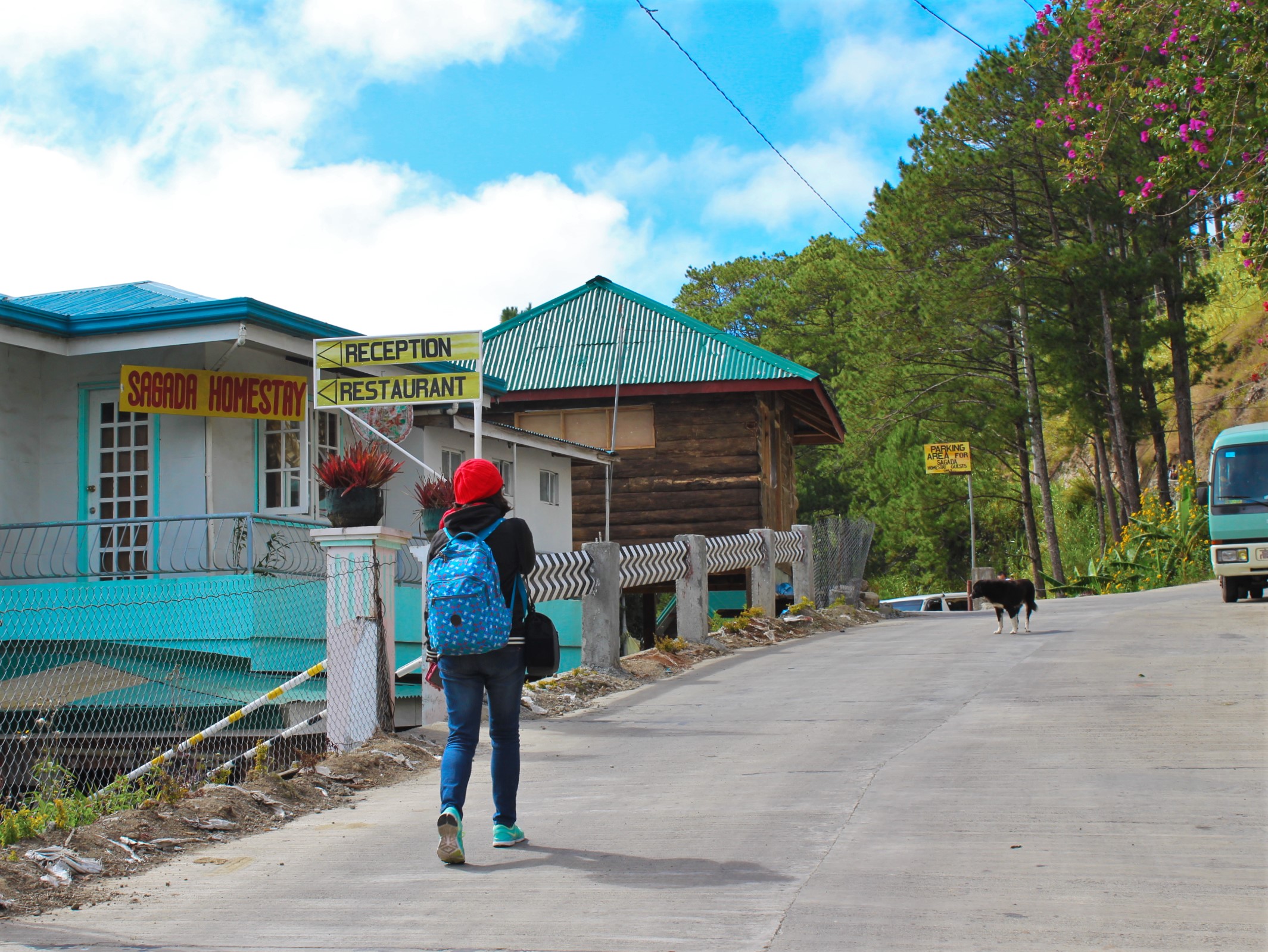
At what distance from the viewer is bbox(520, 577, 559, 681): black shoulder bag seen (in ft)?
19.5

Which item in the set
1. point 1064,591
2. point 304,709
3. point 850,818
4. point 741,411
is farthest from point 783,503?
point 850,818

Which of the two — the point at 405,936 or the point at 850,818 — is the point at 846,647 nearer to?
the point at 850,818

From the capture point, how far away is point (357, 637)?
875cm

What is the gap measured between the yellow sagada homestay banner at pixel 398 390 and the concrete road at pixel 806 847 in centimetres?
319

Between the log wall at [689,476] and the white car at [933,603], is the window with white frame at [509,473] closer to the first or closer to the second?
the log wall at [689,476]

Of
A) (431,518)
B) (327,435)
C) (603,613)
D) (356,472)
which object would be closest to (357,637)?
(356,472)

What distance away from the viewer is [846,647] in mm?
14922

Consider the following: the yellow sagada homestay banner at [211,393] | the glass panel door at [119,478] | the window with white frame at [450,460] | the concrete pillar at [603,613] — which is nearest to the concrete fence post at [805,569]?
the window with white frame at [450,460]

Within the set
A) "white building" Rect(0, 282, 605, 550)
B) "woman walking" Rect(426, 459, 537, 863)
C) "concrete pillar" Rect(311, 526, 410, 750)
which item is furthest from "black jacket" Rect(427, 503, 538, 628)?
"white building" Rect(0, 282, 605, 550)

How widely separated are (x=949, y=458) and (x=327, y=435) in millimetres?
21454

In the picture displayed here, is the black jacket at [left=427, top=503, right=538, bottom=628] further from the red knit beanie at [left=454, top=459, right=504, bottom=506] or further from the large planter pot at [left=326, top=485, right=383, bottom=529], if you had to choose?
the large planter pot at [left=326, top=485, right=383, bottom=529]

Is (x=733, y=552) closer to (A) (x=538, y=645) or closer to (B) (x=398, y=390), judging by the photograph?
(B) (x=398, y=390)

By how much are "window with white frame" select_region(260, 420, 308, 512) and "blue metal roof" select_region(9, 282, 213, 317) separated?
70.0 inches

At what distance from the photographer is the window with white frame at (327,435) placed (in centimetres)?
1585
